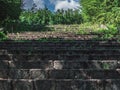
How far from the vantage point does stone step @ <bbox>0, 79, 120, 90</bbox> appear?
5434 mm

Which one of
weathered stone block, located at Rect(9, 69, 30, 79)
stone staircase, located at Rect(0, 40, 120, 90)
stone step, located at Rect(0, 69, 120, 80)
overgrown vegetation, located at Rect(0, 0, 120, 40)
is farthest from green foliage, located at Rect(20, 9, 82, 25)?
stone step, located at Rect(0, 69, 120, 80)

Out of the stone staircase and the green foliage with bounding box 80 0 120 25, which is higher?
the stone staircase

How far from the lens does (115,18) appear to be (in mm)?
59000

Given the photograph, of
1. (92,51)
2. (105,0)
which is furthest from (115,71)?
(105,0)

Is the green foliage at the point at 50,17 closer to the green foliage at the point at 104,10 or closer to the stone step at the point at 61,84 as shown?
the green foliage at the point at 104,10

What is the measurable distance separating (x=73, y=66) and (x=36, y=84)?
14.0ft

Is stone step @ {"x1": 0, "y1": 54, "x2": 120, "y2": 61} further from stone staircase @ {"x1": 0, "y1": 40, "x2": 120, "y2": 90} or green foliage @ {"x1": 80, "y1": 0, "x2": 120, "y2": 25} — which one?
green foliage @ {"x1": 80, "y1": 0, "x2": 120, "y2": 25}

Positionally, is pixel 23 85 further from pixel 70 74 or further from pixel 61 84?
pixel 70 74

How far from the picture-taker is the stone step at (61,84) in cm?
543

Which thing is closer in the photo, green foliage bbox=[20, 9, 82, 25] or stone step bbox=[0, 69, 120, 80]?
stone step bbox=[0, 69, 120, 80]

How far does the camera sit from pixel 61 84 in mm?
5461


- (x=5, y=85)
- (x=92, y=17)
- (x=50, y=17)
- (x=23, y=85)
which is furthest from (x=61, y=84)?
(x=50, y=17)

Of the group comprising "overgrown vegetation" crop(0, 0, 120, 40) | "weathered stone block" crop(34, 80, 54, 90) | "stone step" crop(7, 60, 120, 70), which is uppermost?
"weathered stone block" crop(34, 80, 54, 90)

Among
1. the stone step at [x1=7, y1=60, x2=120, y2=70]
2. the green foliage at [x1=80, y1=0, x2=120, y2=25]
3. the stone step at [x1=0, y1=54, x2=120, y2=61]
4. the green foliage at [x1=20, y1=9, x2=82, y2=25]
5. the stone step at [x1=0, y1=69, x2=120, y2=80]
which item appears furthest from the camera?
the green foliage at [x1=20, y1=9, x2=82, y2=25]
